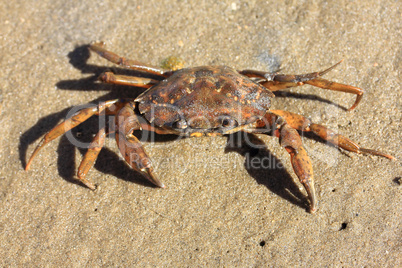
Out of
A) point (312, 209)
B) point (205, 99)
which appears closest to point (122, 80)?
point (205, 99)

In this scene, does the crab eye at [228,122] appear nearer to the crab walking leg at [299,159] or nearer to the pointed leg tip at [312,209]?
the crab walking leg at [299,159]

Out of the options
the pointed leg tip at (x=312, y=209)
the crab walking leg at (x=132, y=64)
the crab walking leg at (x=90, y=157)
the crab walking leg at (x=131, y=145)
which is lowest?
the pointed leg tip at (x=312, y=209)

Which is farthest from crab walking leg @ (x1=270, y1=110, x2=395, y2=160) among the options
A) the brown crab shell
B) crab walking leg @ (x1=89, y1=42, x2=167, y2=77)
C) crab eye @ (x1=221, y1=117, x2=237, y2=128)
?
crab walking leg @ (x1=89, y1=42, x2=167, y2=77)

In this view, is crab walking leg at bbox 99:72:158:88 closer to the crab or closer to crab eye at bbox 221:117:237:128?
the crab

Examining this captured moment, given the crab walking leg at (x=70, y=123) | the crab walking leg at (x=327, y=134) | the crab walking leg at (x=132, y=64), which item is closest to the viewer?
the crab walking leg at (x=327, y=134)

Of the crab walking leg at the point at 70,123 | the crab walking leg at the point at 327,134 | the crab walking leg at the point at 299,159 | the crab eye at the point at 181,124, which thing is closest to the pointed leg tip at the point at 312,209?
the crab walking leg at the point at 299,159

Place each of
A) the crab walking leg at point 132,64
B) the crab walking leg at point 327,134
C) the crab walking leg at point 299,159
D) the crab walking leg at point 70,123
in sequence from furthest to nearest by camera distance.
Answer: the crab walking leg at point 132,64, the crab walking leg at point 70,123, the crab walking leg at point 327,134, the crab walking leg at point 299,159

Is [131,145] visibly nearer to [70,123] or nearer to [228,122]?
[70,123]

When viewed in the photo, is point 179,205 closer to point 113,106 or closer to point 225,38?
point 113,106

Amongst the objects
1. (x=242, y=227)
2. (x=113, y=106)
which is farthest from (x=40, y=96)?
(x=242, y=227)
